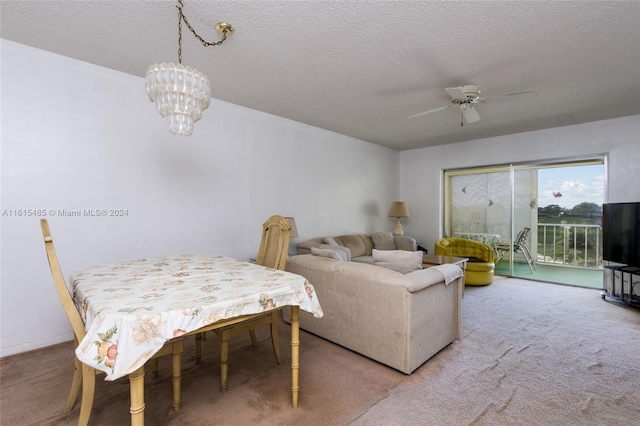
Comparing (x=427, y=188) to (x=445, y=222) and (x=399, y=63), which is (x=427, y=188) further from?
(x=399, y=63)

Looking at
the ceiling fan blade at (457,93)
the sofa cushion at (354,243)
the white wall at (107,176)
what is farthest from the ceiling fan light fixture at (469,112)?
the sofa cushion at (354,243)

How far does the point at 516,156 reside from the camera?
5094 mm

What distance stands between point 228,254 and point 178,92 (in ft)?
7.88

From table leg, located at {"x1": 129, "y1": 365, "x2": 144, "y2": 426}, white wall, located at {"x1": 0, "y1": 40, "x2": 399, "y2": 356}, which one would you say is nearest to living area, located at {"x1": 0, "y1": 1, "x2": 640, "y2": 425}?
white wall, located at {"x1": 0, "y1": 40, "x2": 399, "y2": 356}

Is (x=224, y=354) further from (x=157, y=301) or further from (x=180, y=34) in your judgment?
(x=180, y=34)

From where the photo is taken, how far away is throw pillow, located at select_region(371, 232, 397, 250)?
534 centimetres

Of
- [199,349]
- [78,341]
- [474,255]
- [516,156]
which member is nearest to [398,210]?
[474,255]

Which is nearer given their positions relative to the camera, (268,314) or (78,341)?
(78,341)

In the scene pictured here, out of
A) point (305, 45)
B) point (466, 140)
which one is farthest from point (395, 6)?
point (466, 140)

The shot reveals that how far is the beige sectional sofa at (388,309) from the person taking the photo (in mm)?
2105

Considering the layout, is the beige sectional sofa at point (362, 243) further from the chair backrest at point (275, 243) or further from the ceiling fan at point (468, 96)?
the ceiling fan at point (468, 96)

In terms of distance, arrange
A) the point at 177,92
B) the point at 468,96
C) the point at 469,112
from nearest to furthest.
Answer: the point at 177,92
the point at 468,96
the point at 469,112

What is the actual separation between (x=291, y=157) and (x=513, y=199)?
4.07 metres

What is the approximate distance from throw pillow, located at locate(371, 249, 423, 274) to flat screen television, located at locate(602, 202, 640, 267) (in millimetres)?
3155
